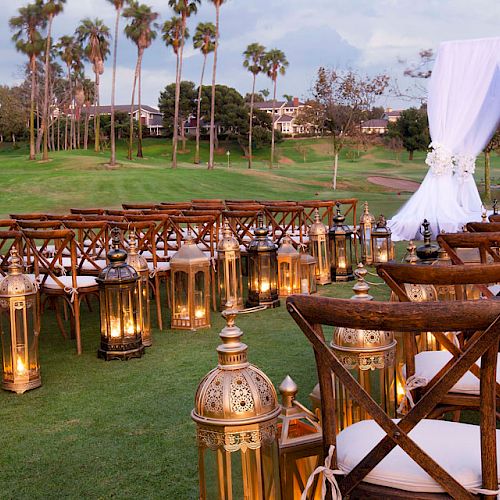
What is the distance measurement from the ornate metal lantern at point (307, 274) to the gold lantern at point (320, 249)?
2.31 ft

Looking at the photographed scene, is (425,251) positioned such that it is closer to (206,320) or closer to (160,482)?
(206,320)

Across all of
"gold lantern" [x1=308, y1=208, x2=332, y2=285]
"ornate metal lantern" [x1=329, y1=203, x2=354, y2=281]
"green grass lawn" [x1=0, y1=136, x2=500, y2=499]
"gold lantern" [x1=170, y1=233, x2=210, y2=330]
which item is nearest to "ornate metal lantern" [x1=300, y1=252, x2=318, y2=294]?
"green grass lawn" [x1=0, y1=136, x2=500, y2=499]

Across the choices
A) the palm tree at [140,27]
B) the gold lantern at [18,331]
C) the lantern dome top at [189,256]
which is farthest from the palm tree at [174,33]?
the gold lantern at [18,331]

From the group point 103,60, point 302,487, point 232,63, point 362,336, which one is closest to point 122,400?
point 362,336

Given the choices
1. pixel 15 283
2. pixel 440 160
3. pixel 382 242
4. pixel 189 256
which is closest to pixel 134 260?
pixel 189 256

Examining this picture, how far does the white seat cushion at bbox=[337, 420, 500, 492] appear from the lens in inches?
64.1

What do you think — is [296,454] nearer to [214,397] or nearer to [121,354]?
[214,397]

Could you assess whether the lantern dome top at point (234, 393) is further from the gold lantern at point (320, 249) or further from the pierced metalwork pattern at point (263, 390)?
the gold lantern at point (320, 249)

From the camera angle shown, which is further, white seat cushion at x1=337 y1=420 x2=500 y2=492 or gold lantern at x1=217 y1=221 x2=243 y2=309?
gold lantern at x1=217 y1=221 x2=243 y2=309

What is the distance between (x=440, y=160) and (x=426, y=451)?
9.84m

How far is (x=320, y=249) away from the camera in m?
8.19

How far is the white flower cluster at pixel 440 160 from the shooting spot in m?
11.0

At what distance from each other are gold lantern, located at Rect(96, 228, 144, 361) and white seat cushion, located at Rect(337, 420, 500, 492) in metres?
3.22

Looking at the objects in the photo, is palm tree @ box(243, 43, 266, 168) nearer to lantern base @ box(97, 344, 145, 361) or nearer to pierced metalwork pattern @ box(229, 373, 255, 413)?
lantern base @ box(97, 344, 145, 361)
